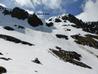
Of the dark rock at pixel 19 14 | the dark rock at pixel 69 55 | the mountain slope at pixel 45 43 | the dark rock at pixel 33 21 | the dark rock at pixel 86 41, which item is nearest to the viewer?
the mountain slope at pixel 45 43

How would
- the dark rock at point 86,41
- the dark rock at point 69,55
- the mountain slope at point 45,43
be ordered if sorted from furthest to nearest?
the dark rock at point 86,41
the dark rock at point 69,55
the mountain slope at point 45,43

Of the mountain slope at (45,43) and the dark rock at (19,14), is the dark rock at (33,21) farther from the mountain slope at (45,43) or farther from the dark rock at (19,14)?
the dark rock at (19,14)

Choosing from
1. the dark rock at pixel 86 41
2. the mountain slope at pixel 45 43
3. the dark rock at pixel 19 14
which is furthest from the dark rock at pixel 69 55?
the dark rock at pixel 19 14

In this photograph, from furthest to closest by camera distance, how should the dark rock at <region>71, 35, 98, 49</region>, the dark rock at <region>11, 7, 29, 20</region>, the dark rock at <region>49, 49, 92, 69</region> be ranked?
the dark rock at <region>11, 7, 29, 20</region> → the dark rock at <region>71, 35, 98, 49</region> → the dark rock at <region>49, 49, 92, 69</region>

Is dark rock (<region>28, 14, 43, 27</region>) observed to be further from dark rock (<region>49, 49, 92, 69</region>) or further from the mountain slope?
dark rock (<region>49, 49, 92, 69</region>)

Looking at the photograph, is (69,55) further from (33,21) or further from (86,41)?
(33,21)

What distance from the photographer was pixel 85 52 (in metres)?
117

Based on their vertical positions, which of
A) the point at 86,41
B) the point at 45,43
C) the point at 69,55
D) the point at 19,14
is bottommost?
the point at 69,55

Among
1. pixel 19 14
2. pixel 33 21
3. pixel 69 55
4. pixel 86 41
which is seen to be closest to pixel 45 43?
pixel 69 55

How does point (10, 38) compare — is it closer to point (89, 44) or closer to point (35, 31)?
point (35, 31)

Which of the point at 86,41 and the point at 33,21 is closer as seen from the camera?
the point at 86,41

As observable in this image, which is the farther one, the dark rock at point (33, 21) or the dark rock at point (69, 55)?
the dark rock at point (33, 21)

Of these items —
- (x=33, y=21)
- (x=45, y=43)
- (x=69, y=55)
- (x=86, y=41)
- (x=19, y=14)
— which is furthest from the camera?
(x=19, y=14)

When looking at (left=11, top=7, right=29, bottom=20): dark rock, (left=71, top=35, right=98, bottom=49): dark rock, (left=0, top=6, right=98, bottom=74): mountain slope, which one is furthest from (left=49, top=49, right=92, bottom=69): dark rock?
(left=11, top=7, right=29, bottom=20): dark rock
